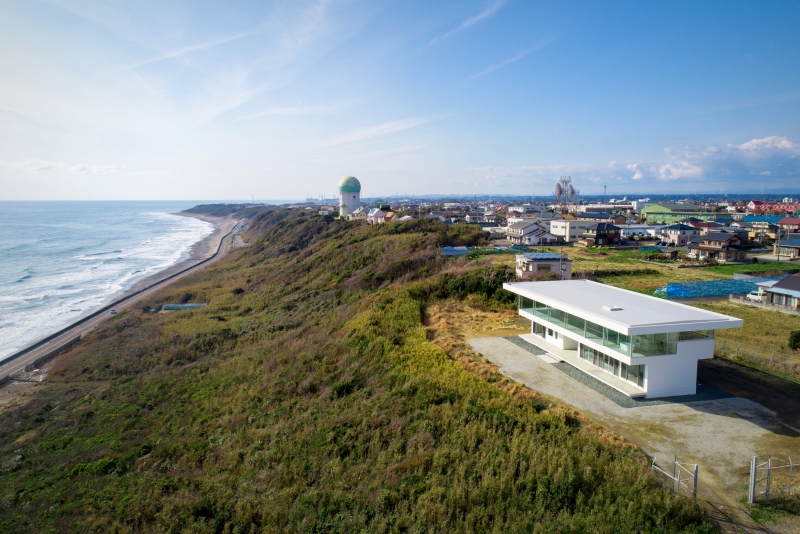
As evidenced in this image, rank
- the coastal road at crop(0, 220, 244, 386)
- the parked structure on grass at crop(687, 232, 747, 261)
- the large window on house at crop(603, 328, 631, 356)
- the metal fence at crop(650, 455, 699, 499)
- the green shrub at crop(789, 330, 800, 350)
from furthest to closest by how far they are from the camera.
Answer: the parked structure on grass at crop(687, 232, 747, 261) < the coastal road at crop(0, 220, 244, 386) < the green shrub at crop(789, 330, 800, 350) < the large window on house at crop(603, 328, 631, 356) < the metal fence at crop(650, 455, 699, 499)

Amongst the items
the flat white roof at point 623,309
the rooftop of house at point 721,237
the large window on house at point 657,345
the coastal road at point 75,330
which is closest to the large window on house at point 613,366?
the large window on house at point 657,345

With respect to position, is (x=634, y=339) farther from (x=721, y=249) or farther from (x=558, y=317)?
(x=721, y=249)

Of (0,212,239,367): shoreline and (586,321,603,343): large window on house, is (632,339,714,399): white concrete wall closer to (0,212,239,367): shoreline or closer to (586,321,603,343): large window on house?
(586,321,603,343): large window on house

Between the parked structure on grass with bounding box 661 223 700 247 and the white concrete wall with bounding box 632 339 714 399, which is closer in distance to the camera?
the white concrete wall with bounding box 632 339 714 399

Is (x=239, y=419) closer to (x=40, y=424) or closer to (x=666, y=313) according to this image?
(x=40, y=424)

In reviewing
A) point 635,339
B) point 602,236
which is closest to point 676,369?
point 635,339

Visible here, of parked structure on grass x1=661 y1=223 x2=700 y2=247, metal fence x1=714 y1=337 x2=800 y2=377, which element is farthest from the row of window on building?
parked structure on grass x1=661 y1=223 x2=700 y2=247
